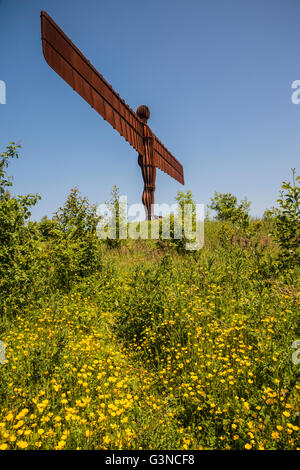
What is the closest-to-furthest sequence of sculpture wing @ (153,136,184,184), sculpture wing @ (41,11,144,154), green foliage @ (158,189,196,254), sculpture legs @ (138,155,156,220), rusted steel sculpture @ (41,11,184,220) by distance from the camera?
1. sculpture wing @ (41,11,144,154)
2. rusted steel sculpture @ (41,11,184,220)
3. green foliage @ (158,189,196,254)
4. sculpture legs @ (138,155,156,220)
5. sculpture wing @ (153,136,184,184)

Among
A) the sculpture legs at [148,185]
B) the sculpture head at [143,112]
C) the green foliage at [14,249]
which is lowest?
the green foliage at [14,249]

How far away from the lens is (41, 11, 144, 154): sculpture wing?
5.20 meters

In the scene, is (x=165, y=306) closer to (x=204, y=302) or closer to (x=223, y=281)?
(x=204, y=302)

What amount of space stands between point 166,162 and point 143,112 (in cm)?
358

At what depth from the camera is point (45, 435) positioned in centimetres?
177

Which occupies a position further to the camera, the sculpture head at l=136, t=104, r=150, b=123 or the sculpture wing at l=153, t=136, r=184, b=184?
the sculpture wing at l=153, t=136, r=184, b=184

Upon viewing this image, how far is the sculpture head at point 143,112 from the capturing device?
1062 cm

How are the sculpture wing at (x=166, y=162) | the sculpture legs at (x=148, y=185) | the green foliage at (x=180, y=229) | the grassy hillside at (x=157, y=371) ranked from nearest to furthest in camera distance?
the grassy hillside at (x=157, y=371) → the green foliage at (x=180, y=229) → the sculpture legs at (x=148, y=185) → the sculpture wing at (x=166, y=162)

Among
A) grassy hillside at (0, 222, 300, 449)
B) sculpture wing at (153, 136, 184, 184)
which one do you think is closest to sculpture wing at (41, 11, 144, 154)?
sculpture wing at (153, 136, 184, 184)

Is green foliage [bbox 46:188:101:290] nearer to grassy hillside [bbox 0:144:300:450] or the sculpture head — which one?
grassy hillside [bbox 0:144:300:450]

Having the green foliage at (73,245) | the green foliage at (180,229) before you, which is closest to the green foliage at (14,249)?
the green foliage at (73,245)

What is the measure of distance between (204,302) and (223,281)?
3.69ft

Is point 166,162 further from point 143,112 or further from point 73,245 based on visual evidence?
point 73,245

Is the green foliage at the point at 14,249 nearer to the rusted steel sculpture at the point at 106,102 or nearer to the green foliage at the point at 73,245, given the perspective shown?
the green foliage at the point at 73,245
